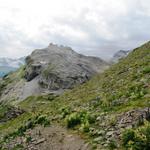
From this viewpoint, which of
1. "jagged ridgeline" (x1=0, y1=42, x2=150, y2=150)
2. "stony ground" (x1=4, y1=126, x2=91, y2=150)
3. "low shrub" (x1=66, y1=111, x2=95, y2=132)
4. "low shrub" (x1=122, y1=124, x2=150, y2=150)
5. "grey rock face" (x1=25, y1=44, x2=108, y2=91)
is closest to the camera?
"low shrub" (x1=122, y1=124, x2=150, y2=150)

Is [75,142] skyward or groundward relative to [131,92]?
groundward

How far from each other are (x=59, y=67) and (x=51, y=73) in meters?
4.92

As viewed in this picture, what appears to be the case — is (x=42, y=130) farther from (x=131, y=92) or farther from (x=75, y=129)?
(x=131, y=92)

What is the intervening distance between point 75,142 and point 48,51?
94.0m

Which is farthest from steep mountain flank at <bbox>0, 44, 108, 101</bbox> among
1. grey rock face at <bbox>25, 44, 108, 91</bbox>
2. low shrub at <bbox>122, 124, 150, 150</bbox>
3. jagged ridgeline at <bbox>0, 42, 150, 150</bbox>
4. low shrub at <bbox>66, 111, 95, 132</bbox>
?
low shrub at <bbox>122, 124, 150, 150</bbox>

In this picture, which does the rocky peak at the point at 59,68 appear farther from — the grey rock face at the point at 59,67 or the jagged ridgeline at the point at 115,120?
the jagged ridgeline at the point at 115,120

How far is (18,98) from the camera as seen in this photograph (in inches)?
3359

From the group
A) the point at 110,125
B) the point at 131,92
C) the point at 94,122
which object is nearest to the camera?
the point at 110,125

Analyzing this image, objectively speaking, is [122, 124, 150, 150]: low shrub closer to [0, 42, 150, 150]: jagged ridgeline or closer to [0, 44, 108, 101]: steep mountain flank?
[0, 42, 150, 150]: jagged ridgeline

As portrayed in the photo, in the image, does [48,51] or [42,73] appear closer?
[42,73]

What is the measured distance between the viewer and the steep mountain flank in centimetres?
8894

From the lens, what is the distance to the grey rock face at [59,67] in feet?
295

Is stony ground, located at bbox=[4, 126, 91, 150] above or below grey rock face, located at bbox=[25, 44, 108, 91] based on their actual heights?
below

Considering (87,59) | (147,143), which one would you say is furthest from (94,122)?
(87,59)
